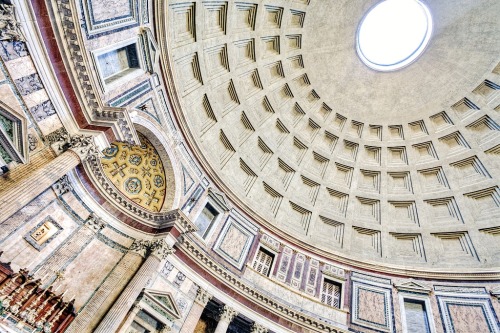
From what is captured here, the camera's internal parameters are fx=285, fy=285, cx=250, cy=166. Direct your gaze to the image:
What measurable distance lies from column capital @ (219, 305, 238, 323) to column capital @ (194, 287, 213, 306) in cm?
84

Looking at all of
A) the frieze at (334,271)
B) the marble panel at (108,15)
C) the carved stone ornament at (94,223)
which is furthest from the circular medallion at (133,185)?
the frieze at (334,271)

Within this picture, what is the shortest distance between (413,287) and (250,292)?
10061mm

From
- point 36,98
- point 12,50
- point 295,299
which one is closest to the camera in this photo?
point 12,50

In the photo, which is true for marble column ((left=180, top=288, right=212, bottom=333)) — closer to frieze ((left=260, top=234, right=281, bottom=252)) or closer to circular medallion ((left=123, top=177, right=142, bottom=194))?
frieze ((left=260, top=234, right=281, bottom=252))

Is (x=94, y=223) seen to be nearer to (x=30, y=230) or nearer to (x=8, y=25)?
(x=30, y=230)

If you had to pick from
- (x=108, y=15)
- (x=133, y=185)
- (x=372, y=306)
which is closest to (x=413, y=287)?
(x=372, y=306)

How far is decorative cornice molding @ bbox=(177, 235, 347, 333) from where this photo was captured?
13484 millimetres

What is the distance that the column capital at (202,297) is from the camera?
12.8 m

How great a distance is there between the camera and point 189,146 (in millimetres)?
16109

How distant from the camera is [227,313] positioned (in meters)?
13.1

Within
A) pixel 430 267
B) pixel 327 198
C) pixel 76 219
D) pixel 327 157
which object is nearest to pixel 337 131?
pixel 327 157

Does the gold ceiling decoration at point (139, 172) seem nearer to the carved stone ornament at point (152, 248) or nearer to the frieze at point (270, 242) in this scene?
the carved stone ornament at point (152, 248)

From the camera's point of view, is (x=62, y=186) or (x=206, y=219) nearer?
(x=62, y=186)

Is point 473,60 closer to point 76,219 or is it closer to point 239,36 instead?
point 239,36
